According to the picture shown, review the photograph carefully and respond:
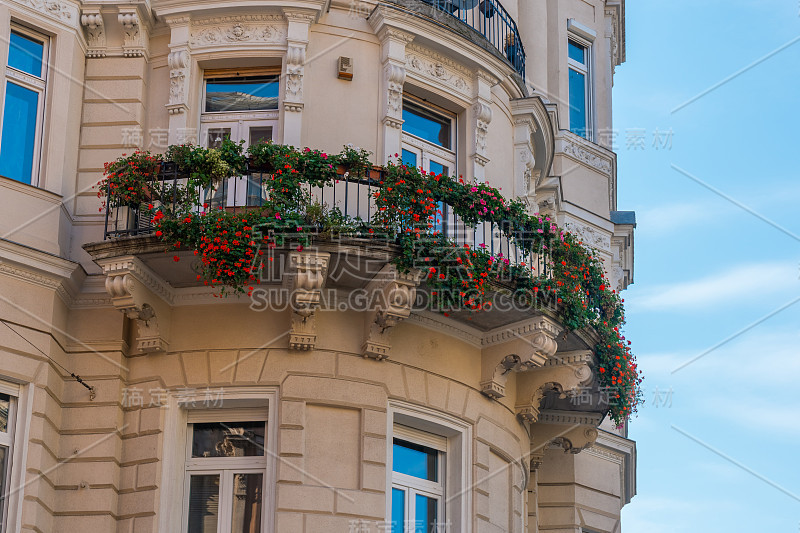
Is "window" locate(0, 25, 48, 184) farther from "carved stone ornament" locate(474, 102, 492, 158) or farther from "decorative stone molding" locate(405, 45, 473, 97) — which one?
"carved stone ornament" locate(474, 102, 492, 158)

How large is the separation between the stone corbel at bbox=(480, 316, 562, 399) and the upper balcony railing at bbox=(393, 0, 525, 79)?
15.6 feet

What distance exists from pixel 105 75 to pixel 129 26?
76 centimetres

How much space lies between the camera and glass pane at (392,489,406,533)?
18.1 metres

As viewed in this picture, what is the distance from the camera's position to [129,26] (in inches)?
784

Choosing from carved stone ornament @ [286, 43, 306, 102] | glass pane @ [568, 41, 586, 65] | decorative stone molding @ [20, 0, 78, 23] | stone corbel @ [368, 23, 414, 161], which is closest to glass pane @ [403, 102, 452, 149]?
stone corbel @ [368, 23, 414, 161]

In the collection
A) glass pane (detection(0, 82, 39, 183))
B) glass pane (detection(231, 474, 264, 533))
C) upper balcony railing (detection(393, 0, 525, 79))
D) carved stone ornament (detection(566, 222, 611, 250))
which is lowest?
glass pane (detection(231, 474, 264, 533))

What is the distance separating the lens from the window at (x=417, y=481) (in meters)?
18.2

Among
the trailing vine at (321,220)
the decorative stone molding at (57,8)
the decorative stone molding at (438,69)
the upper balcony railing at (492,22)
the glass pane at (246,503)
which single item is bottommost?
the glass pane at (246,503)

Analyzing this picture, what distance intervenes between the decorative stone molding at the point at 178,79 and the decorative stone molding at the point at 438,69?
10.2 ft

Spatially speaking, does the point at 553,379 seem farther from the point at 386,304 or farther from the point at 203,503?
the point at 203,503

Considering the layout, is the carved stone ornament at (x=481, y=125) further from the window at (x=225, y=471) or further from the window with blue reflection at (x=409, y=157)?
the window at (x=225, y=471)

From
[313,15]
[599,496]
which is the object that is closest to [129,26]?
[313,15]

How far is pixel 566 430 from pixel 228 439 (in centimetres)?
610

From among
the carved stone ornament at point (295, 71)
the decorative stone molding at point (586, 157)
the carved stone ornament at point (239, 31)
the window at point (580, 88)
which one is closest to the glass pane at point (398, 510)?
the carved stone ornament at point (295, 71)
